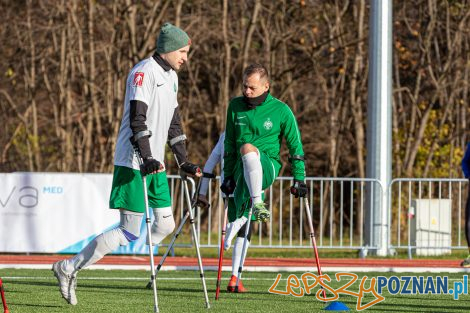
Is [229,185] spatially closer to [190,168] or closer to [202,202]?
[202,202]

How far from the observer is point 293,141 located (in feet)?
32.8

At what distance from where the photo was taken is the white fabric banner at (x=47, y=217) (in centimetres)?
1744

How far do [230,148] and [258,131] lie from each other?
0.32 m

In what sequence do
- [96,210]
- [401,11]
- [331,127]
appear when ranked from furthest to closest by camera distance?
[331,127]
[401,11]
[96,210]

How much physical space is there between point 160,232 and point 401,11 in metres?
19.6

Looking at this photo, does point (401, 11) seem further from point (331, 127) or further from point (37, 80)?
point (37, 80)

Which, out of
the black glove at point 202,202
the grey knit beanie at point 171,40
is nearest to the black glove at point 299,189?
the black glove at point 202,202

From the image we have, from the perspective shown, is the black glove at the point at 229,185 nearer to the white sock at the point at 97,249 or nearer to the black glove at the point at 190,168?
the black glove at the point at 190,168

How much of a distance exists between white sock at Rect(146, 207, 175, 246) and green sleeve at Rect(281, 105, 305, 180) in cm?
130

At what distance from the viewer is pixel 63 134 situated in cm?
2886

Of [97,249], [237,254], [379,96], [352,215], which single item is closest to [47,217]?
[352,215]

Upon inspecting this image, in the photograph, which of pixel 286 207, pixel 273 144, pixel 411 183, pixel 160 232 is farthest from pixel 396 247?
pixel 160 232

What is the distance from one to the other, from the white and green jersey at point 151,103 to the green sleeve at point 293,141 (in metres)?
1.40

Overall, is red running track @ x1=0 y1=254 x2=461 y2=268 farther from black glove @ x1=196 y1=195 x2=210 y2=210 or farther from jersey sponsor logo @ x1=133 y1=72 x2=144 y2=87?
jersey sponsor logo @ x1=133 y1=72 x2=144 y2=87
